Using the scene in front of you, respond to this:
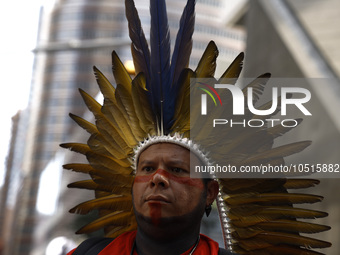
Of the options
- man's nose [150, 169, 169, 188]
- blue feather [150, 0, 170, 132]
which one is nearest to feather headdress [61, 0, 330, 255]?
blue feather [150, 0, 170, 132]

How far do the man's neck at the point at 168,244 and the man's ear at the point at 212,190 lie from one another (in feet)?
0.81

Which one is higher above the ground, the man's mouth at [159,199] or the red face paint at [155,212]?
the man's mouth at [159,199]

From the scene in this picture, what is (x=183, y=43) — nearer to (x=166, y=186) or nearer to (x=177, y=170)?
(x=177, y=170)

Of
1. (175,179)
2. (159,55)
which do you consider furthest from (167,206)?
(159,55)

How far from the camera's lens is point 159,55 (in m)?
2.80

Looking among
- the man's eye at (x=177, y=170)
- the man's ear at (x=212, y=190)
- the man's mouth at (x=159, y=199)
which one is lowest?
the man's mouth at (x=159, y=199)

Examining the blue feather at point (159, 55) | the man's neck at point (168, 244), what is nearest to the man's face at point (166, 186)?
the man's neck at point (168, 244)

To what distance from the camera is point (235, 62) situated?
283 cm

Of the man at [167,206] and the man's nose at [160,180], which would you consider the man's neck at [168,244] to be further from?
the man's nose at [160,180]

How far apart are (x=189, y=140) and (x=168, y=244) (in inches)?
23.7

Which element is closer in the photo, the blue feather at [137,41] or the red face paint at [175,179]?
the red face paint at [175,179]

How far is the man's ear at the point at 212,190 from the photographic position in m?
2.71

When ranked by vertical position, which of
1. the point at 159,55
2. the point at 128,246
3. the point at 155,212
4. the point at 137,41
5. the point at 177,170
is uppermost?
the point at 137,41

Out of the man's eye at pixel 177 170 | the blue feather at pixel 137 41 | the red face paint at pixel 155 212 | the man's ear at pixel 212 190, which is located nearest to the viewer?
the red face paint at pixel 155 212
